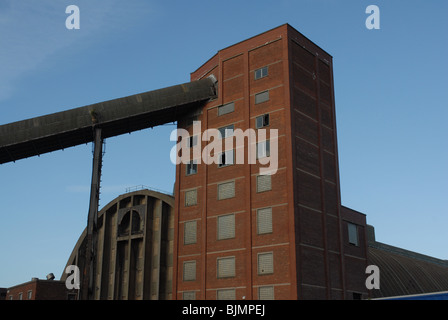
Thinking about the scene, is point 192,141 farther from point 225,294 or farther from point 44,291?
point 44,291

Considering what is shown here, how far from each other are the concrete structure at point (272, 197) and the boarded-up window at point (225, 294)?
0.27 feet

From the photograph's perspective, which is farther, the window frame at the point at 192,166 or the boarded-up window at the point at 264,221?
the window frame at the point at 192,166

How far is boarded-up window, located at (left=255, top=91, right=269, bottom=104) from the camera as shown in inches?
1602

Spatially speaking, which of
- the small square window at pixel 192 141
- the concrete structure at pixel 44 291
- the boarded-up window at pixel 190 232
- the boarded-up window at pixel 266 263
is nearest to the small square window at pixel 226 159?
the small square window at pixel 192 141

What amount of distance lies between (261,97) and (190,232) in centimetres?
1269

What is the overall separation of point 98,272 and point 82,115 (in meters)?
21.1

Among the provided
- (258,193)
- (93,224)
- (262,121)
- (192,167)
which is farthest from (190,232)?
(262,121)

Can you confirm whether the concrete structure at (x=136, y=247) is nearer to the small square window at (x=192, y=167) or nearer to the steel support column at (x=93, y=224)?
the small square window at (x=192, y=167)

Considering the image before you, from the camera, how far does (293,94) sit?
3988cm

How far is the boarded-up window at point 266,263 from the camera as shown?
36438 millimetres

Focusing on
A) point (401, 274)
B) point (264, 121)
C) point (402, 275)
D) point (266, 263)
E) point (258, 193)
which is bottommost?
point (266, 263)

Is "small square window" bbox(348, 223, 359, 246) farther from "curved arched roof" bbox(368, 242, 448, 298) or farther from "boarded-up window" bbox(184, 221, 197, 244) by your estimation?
"boarded-up window" bbox(184, 221, 197, 244)

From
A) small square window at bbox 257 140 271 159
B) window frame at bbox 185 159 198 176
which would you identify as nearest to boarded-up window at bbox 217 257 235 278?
window frame at bbox 185 159 198 176

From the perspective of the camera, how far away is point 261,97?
134 feet
